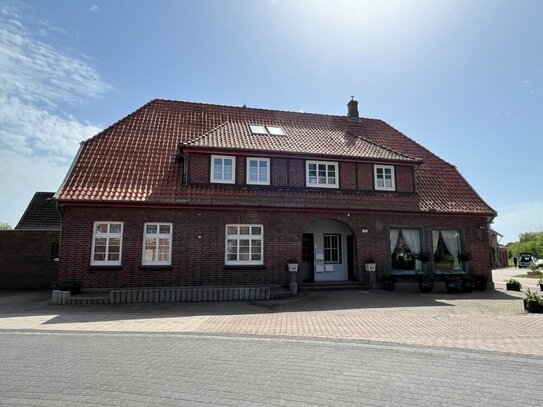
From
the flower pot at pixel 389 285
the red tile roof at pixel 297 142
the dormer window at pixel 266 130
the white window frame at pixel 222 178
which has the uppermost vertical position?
the dormer window at pixel 266 130

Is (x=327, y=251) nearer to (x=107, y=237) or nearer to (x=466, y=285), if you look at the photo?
(x=466, y=285)

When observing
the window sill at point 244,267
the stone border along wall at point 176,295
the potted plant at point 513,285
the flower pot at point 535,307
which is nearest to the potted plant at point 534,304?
the flower pot at point 535,307

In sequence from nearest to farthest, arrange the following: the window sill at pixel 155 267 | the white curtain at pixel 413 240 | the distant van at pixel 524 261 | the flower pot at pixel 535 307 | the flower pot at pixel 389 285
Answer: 1. the flower pot at pixel 535 307
2. the window sill at pixel 155 267
3. the flower pot at pixel 389 285
4. the white curtain at pixel 413 240
5. the distant van at pixel 524 261

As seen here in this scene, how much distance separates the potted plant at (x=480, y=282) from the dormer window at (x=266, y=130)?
11.4 meters

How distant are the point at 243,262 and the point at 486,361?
1011 cm

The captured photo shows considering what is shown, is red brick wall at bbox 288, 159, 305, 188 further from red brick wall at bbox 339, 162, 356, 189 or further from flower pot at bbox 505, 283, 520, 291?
flower pot at bbox 505, 283, 520, 291

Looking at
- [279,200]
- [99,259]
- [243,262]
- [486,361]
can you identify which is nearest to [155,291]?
[99,259]

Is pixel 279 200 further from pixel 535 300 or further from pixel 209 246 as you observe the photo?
pixel 535 300

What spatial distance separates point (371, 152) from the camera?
17906 mm

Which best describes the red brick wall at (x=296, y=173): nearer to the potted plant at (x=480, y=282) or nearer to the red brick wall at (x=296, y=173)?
the red brick wall at (x=296, y=173)

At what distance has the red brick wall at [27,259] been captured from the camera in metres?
18.8

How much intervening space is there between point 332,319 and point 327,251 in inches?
319

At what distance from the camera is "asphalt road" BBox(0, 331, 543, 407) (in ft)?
14.5

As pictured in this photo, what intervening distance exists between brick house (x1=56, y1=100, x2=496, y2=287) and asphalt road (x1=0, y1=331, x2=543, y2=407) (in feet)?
22.8
